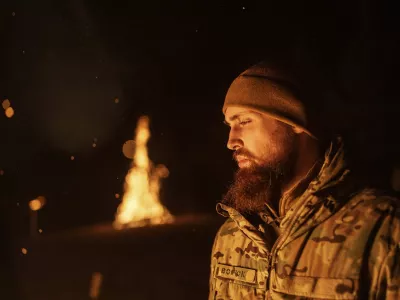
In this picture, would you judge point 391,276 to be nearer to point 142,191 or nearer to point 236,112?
point 236,112

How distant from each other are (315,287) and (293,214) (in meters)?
0.41

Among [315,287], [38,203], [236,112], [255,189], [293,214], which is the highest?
[38,203]

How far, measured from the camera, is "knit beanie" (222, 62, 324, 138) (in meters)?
2.71

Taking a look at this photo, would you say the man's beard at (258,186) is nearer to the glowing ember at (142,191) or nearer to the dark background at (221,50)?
the dark background at (221,50)

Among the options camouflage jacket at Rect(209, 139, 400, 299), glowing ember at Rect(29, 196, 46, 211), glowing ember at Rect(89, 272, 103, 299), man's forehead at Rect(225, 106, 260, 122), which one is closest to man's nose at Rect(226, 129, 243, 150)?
man's forehead at Rect(225, 106, 260, 122)

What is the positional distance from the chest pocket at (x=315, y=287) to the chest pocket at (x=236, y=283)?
0.38ft

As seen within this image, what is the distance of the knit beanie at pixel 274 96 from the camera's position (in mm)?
2705

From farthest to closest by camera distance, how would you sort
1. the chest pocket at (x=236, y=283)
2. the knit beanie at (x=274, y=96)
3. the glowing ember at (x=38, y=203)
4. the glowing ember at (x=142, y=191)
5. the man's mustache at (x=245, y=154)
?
the glowing ember at (x=38, y=203) → the glowing ember at (x=142, y=191) → the man's mustache at (x=245, y=154) → the knit beanie at (x=274, y=96) → the chest pocket at (x=236, y=283)

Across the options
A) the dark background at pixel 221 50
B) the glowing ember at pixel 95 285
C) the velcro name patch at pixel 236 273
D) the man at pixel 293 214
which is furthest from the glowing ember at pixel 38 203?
the man at pixel 293 214

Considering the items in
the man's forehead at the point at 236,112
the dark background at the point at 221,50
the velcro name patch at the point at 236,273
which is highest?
the dark background at the point at 221,50

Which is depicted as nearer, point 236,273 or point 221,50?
point 236,273

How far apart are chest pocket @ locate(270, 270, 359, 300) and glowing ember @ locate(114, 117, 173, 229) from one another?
1915cm

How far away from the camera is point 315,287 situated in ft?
7.63

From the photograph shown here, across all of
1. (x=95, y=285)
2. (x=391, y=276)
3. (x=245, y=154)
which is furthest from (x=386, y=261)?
(x=95, y=285)
